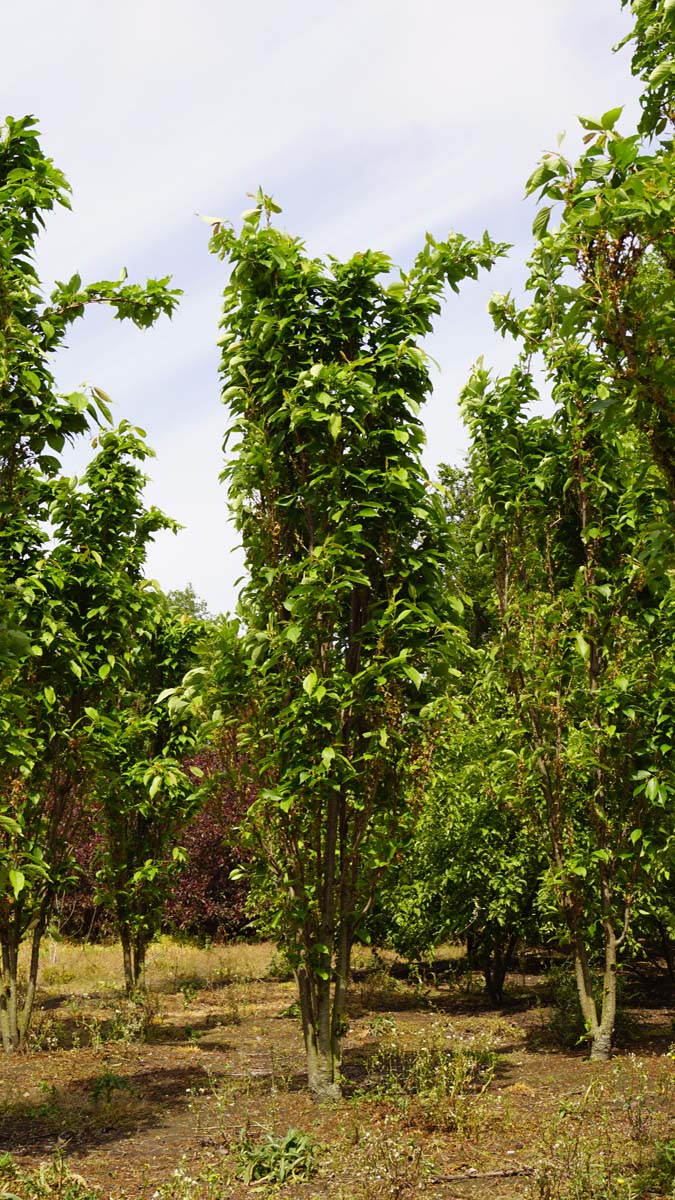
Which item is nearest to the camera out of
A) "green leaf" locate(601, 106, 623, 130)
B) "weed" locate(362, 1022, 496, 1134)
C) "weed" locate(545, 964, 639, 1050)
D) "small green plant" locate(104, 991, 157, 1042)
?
"green leaf" locate(601, 106, 623, 130)

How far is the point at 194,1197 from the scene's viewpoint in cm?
445

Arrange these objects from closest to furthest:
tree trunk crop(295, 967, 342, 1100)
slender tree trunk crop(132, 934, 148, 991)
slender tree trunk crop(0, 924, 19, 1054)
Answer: tree trunk crop(295, 967, 342, 1100) → slender tree trunk crop(0, 924, 19, 1054) → slender tree trunk crop(132, 934, 148, 991)

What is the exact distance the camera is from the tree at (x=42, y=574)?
15.2 feet

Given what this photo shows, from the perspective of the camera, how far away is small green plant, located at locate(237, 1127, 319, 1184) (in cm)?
484

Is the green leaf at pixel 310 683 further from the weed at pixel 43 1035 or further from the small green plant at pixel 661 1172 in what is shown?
the weed at pixel 43 1035

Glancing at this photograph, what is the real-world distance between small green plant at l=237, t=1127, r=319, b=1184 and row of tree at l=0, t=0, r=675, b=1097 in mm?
908

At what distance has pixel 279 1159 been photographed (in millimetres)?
4938

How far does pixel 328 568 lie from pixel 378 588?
2.29 feet

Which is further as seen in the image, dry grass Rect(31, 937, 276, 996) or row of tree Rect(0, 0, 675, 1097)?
dry grass Rect(31, 937, 276, 996)

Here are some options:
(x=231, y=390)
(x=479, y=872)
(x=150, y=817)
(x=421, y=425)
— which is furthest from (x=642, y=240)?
(x=150, y=817)

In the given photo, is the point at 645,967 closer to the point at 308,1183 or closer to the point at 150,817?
the point at 150,817

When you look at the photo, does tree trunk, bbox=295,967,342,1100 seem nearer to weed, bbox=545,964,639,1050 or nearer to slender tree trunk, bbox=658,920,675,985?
weed, bbox=545,964,639,1050

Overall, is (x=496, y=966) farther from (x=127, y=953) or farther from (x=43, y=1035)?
(x=43, y=1035)

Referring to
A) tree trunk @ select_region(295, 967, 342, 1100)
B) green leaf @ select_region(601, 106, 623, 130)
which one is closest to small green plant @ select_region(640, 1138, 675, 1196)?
tree trunk @ select_region(295, 967, 342, 1100)
